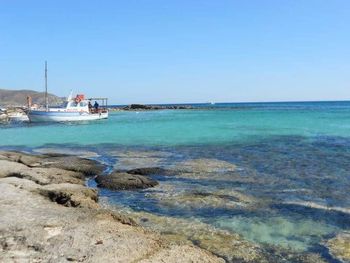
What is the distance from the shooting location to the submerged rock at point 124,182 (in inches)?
615

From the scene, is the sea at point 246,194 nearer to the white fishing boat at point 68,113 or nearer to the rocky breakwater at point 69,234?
the rocky breakwater at point 69,234

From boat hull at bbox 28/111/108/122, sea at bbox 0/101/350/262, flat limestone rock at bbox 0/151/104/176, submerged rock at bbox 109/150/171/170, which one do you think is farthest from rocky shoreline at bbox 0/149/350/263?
boat hull at bbox 28/111/108/122

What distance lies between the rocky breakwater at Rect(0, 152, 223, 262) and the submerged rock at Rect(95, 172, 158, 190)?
9.05ft

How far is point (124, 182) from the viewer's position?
52.1ft

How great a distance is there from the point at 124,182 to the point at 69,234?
7.43 meters

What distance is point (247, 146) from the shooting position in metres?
29.5

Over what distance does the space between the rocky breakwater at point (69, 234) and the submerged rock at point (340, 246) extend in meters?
3.07

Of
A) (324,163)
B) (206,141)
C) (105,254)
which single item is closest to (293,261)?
(105,254)

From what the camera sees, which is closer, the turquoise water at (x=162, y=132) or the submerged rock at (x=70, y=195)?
the submerged rock at (x=70, y=195)

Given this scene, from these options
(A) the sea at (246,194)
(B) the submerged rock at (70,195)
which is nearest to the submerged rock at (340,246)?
(A) the sea at (246,194)

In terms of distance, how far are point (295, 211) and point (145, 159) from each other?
11544 millimetres

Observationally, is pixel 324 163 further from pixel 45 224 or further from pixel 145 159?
pixel 45 224

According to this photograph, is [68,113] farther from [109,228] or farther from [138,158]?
[109,228]

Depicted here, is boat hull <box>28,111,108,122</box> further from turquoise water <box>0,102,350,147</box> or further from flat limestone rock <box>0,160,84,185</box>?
flat limestone rock <box>0,160,84,185</box>
